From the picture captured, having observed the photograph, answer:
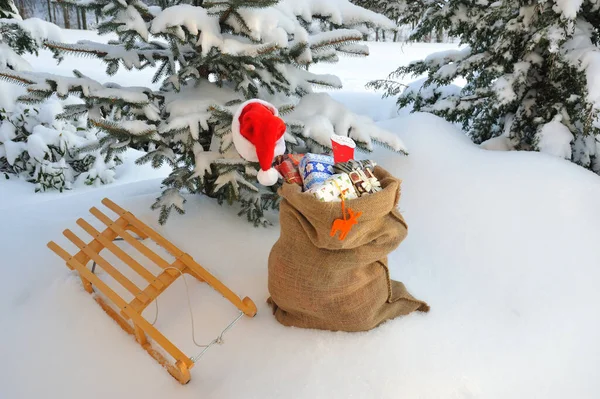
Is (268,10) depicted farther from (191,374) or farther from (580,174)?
(580,174)

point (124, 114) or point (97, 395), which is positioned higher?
point (124, 114)

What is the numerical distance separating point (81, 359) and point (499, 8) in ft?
9.03

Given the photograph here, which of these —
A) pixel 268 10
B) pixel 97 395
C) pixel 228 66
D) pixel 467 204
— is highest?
pixel 268 10

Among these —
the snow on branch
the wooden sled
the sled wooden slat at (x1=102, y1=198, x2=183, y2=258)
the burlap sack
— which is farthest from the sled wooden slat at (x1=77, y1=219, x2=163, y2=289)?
the snow on branch

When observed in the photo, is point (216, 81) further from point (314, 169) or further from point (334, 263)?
point (334, 263)

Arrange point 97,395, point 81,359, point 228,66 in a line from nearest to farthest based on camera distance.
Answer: point 97,395, point 81,359, point 228,66

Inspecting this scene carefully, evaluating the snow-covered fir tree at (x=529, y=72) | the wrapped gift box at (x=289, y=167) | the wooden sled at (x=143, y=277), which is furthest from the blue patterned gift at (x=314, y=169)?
the snow-covered fir tree at (x=529, y=72)

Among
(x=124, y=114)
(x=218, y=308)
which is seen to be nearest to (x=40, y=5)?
(x=124, y=114)

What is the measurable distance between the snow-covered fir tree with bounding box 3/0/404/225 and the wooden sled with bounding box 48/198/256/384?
22 centimetres

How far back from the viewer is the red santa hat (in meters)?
1.40

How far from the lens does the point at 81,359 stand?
1649mm

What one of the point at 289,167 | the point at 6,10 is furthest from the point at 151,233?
the point at 6,10

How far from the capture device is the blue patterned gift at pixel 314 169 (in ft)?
4.83

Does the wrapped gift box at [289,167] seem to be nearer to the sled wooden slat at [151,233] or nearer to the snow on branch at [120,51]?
the sled wooden slat at [151,233]
